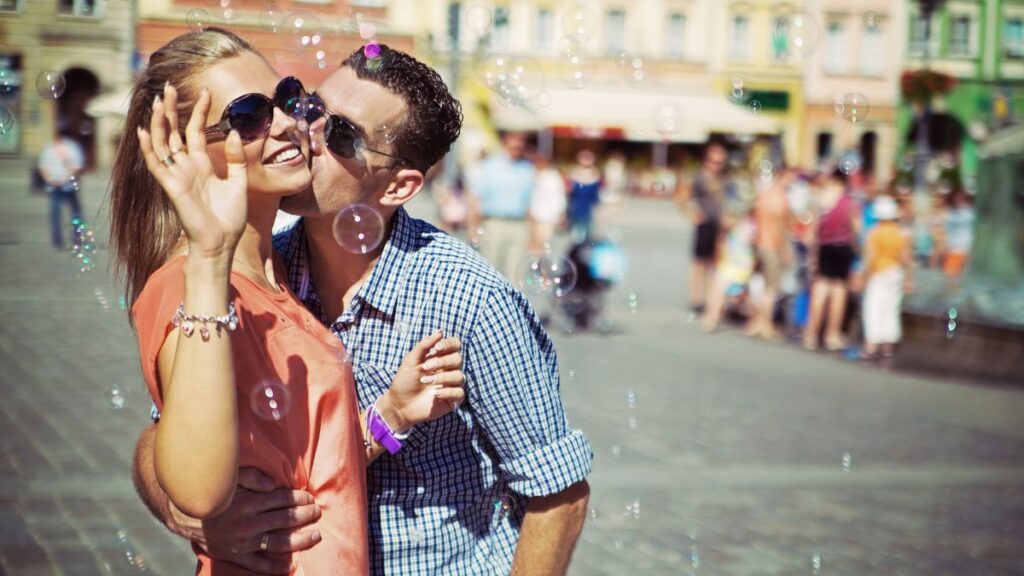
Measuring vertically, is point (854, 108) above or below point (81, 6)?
below

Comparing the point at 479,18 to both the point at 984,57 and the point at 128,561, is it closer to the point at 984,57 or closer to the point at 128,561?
the point at 128,561

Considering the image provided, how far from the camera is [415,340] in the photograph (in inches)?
72.4

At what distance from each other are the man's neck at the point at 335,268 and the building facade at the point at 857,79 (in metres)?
16.2

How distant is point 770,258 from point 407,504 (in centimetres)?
942

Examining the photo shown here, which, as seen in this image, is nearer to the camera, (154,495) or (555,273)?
(154,495)

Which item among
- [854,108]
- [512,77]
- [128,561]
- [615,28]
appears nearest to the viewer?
[128,561]

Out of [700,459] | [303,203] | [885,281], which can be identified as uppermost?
[303,203]

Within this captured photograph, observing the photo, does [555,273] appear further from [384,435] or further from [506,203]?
[506,203]

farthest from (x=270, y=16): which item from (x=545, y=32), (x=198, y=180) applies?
(x=545, y=32)

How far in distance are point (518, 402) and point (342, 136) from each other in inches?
19.1

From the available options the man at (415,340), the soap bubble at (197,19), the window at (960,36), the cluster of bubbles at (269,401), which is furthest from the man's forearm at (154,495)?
the window at (960,36)

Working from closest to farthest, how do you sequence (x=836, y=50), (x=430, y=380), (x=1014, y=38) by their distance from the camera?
(x=430, y=380) → (x=1014, y=38) → (x=836, y=50)

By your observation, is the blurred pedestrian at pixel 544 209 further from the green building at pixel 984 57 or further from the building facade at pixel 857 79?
the building facade at pixel 857 79

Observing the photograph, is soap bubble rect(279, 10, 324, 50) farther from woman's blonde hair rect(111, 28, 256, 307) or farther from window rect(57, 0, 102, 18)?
woman's blonde hair rect(111, 28, 256, 307)
